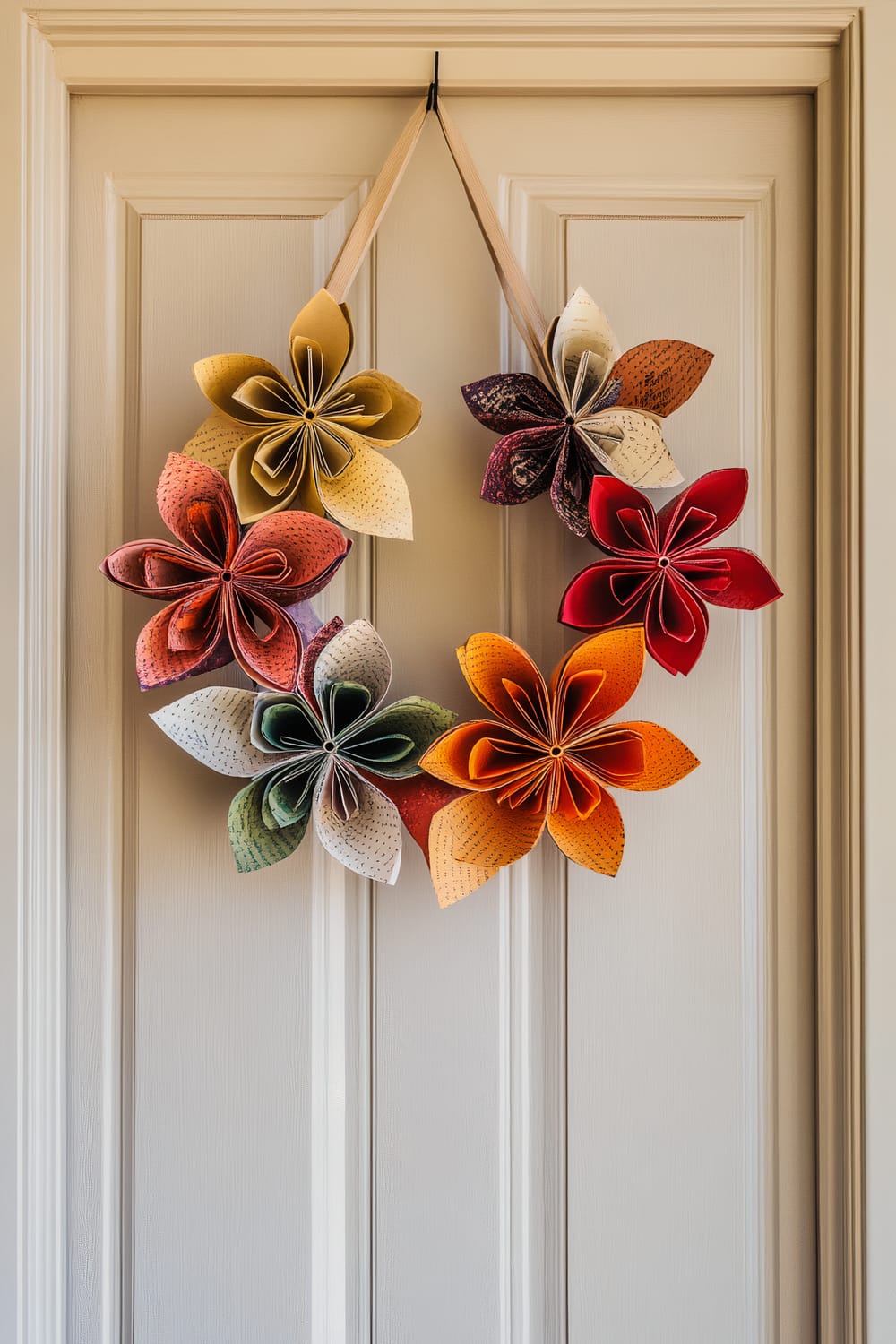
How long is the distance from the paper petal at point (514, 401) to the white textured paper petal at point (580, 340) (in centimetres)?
2

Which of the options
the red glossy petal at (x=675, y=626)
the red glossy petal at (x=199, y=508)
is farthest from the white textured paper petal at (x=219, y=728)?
the red glossy petal at (x=675, y=626)

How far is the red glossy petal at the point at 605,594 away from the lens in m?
0.65

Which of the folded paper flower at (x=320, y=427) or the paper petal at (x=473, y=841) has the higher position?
the folded paper flower at (x=320, y=427)

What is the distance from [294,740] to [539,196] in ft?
1.79

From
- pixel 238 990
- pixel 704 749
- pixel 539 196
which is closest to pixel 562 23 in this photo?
pixel 539 196

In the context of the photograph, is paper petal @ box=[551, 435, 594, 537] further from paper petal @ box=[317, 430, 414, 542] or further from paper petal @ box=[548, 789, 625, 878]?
paper petal @ box=[548, 789, 625, 878]

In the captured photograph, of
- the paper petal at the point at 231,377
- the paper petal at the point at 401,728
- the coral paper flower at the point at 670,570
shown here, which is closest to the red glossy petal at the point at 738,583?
the coral paper flower at the point at 670,570

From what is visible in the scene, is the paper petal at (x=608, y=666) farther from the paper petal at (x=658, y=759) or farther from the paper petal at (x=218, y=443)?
the paper petal at (x=218, y=443)

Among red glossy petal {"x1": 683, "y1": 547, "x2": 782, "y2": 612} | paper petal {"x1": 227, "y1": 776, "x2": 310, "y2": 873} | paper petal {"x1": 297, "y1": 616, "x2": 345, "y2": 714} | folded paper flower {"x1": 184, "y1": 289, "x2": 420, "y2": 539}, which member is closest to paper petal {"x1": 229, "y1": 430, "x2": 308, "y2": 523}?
folded paper flower {"x1": 184, "y1": 289, "x2": 420, "y2": 539}

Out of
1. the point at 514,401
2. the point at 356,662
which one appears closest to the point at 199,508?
the point at 356,662

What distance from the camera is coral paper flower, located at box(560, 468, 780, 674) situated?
2.11ft

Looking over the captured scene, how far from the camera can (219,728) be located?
0.65 metres

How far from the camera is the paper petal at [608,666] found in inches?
25.0

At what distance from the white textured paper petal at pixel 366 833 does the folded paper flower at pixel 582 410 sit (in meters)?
0.28
